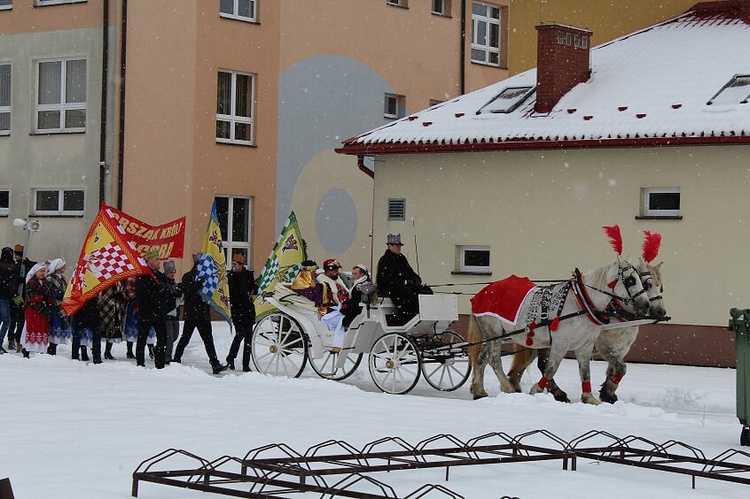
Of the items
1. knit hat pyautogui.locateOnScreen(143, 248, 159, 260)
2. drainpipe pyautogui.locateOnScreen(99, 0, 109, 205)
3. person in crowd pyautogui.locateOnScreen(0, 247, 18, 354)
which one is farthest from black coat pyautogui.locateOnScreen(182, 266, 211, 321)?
drainpipe pyautogui.locateOnScreen(99, 0, 109, 205)

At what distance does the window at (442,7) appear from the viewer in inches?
1490

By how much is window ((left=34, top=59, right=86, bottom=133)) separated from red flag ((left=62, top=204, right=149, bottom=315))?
11.1 metres

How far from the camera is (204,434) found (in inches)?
521

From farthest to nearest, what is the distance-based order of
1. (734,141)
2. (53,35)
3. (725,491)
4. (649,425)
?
(53,35) < (734,141) < (649,425) < (725,491)

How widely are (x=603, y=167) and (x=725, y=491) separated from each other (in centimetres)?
1335

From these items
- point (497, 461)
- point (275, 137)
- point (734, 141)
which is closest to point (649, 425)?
point (497, 461)

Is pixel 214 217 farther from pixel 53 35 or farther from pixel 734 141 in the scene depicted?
pixel 53 35

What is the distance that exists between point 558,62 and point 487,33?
14.8 metres

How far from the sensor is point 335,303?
20.3 metres

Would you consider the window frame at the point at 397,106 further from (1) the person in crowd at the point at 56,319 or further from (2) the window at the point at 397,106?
(1) the person in crowd at the point at 56,319

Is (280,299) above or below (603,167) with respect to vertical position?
below

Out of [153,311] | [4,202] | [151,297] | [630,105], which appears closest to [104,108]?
[4,202]

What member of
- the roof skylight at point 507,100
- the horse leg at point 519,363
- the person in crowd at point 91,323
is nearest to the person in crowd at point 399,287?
the horse leg at point 519,363

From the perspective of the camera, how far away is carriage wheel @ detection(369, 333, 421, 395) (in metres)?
18.1
